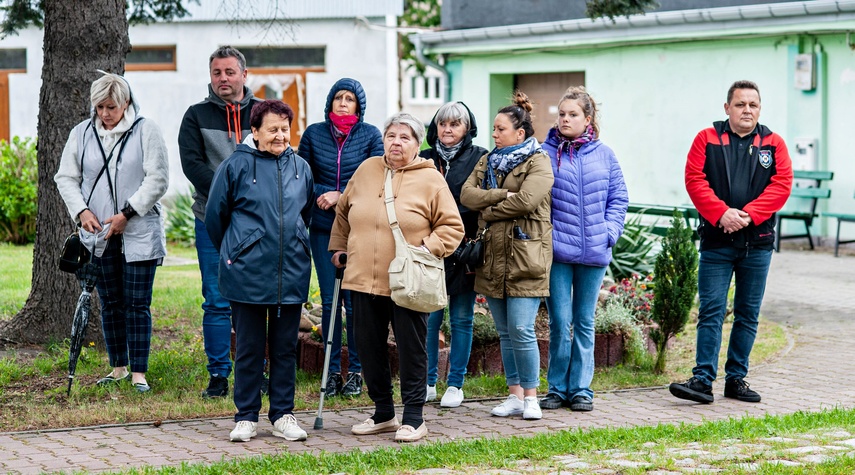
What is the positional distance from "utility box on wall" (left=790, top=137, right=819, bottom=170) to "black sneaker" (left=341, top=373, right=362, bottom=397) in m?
9.85

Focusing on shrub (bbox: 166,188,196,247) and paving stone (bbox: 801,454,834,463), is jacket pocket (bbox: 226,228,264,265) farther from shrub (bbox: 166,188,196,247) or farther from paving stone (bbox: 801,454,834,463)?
shrub (bbox: 166,188,196,247)

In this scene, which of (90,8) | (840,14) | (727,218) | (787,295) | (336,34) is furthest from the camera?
(336,34)

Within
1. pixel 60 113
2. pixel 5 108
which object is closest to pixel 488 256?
pixel 60 113

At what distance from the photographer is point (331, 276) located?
7.20 metres

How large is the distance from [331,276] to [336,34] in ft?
47.6

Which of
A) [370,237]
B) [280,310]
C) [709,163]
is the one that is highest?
[709,163]

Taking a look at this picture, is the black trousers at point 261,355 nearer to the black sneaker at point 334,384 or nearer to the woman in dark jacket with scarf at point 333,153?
the woman in dark jacket with scarf at point 333,153

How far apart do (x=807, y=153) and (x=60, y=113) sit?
10.4 meters

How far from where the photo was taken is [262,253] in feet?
20.3

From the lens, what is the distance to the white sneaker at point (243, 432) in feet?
20.2

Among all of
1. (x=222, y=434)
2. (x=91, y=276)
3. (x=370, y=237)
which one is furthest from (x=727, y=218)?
(x=91, y=276)

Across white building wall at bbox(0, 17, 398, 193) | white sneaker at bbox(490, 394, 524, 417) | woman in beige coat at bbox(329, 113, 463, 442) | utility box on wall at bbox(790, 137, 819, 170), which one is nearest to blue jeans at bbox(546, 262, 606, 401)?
white sneaker at bbox(490, 394, 524, 417)

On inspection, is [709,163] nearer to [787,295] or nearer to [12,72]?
[787,295]

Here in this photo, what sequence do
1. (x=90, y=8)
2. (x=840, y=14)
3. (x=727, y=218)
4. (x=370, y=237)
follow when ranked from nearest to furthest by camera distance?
1. (x=370, y=237)
2. (x=727, y=218)
3. (x=90, y=8)
4. (x=840, y=14)
